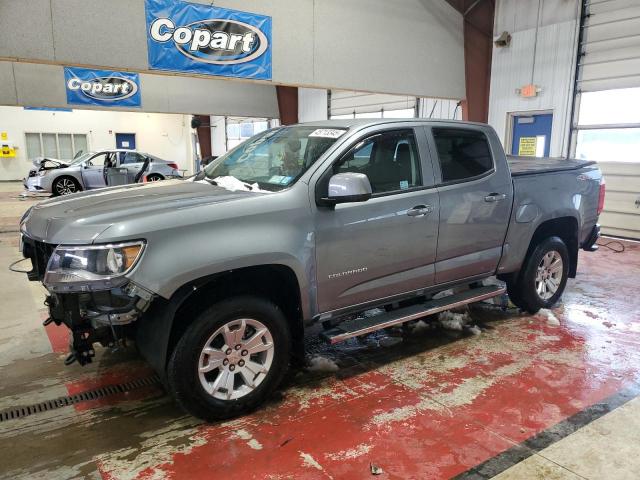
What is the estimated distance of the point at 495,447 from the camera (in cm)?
273

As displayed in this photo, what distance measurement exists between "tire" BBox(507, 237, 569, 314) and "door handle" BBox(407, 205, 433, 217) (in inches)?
63.9

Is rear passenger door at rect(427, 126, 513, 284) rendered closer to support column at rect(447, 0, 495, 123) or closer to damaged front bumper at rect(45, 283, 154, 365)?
damaged front bumper at rect(45, 283, 154, 365)

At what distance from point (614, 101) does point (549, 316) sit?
22.4 feet

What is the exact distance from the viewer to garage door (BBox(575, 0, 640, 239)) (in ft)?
30.3

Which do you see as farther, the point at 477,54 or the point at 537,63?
the point at 477,54

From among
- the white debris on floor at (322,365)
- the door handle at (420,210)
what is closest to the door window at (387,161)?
the door handle at (420,210)

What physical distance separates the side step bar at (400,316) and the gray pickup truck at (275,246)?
0.05ft

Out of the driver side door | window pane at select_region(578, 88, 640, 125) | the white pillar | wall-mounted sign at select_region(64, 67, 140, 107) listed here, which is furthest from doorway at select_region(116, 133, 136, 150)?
window pane at select_region(578, 88, 640, 125)

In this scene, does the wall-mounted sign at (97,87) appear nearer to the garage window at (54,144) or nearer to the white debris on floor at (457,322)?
the garage window at (54,144)

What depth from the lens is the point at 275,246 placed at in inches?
113

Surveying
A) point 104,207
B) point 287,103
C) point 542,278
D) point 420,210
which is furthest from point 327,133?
point 287,103

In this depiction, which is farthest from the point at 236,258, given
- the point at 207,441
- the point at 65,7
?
the point at 65,7

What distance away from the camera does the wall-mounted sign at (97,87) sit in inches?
581

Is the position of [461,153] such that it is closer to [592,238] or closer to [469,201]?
[469,201]
